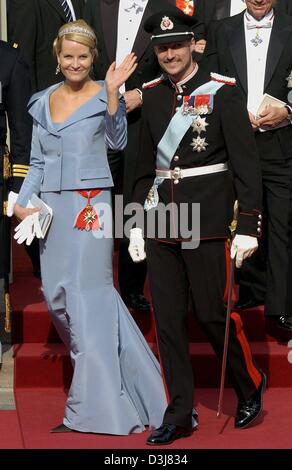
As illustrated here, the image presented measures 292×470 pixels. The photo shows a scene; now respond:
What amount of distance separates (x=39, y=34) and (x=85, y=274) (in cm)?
195

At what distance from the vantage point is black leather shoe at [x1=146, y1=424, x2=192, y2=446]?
5945mm

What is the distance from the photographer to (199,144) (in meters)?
5.96

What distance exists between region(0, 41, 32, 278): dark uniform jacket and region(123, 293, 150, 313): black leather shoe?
907 millimetres

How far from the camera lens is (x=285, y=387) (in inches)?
271

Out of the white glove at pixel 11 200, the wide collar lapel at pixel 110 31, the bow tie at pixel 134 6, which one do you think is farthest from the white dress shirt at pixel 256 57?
the white glove at pixel 11 200

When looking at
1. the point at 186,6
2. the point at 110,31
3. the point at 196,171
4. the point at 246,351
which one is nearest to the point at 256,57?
the point at 186,6

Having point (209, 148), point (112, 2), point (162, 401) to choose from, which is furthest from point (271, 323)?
point (112, 2)

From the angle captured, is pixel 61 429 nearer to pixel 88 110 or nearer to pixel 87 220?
pixel 87 220

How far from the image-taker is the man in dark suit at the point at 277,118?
22.9 ft

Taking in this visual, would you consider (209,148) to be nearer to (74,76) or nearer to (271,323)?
(74,76)

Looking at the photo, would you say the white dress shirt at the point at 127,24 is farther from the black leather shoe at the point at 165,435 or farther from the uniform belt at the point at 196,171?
the black leather shoe at the point at 165,435

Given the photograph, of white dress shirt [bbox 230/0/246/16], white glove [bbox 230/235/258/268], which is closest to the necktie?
white dress shirt [bbox 230/0/246/16]

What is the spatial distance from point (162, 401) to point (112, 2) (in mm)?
2276

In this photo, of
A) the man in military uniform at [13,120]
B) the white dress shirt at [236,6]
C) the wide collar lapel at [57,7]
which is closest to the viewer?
the man in military uniform at [13,120]
